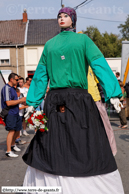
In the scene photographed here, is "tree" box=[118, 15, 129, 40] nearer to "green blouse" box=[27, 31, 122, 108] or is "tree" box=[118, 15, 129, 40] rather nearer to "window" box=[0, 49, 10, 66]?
"window" box=[0, 49, 10, 66]

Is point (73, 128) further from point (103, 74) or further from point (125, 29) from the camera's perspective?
point (125, 29)

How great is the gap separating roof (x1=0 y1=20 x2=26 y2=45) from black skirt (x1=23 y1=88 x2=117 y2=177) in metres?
28.3

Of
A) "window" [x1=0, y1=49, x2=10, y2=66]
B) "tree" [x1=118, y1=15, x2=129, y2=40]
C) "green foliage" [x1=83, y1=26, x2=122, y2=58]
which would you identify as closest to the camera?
"window" [x1=0, y1=49, x2=10, y2=66]

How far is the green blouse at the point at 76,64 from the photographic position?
2742 millimetres

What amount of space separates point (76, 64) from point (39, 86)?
0.51 metres

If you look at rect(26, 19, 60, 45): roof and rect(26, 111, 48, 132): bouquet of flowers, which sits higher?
rect(26, 19, 60, 45): roof

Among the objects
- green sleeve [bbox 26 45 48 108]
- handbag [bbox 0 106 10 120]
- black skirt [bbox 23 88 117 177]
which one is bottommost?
handbag [bbox 0 106 10 120]

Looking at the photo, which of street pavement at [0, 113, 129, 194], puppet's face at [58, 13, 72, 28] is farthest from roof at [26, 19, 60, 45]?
puppet's face at [58, 13, 72, 28]

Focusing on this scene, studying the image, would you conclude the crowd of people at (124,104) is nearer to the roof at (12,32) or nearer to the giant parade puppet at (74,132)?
the giant parade puppet at (74,132)

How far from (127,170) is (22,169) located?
5.98 ft

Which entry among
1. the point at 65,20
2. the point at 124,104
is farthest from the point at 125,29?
the point at 65,20

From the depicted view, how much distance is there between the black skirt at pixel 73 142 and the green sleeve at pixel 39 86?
0.75ft

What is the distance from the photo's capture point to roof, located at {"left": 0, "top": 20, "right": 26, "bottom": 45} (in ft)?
98.9

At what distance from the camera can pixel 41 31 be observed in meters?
31.0
